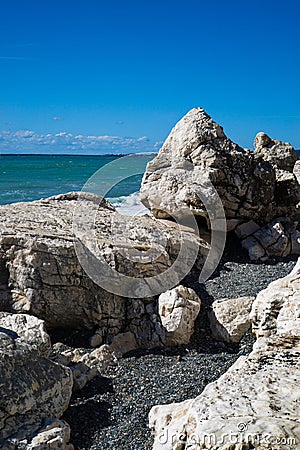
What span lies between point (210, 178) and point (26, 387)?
5.70m

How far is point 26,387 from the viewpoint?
448 centimetres

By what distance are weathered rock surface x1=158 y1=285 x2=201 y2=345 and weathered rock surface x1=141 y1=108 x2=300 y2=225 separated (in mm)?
2570

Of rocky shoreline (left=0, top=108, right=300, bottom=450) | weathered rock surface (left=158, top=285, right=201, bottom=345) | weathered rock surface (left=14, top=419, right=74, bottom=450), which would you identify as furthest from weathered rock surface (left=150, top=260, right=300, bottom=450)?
weathered rock surface (left=158, top=285, right=201, bottom=345)

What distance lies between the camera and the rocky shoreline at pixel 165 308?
352cm

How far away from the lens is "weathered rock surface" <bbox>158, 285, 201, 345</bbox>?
6422 millimetres

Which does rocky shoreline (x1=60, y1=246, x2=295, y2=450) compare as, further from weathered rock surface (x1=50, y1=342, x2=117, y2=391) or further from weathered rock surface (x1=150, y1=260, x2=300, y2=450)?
weathered rock surface (x1=150, y1=260, x2=300, y2=450)

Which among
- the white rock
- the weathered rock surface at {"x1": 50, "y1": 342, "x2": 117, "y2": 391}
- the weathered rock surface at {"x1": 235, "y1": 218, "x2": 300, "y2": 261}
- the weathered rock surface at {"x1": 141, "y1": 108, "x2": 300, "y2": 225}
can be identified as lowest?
the white rock

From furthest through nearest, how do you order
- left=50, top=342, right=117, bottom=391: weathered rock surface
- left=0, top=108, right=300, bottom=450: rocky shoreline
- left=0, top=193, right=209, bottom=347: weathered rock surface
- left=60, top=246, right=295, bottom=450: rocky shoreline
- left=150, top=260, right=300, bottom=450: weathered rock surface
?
left=0, top=193, right=209, bottom=347: weathered rock surface
left=50, top=342, right=117, bottom=391: weathered rock surface
left=60, top=246, right=295, bottom=450: rocky shoreline
left=0, top=108, right=300, bottom=450: rocky shoreline
left=150, top=260, right=300, bottom=450: weathered rock surface

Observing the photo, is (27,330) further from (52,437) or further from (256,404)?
(256,404)

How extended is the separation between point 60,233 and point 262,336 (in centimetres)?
385

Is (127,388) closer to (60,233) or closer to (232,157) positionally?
(60,233)

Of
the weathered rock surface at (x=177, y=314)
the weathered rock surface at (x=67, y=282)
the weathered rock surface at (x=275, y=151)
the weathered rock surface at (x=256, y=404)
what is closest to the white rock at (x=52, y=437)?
the weathered rock surface at (x=256, y=404)

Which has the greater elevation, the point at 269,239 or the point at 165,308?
the point at 269,239

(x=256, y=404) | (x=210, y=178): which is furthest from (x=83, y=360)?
(x=210, y=178)
